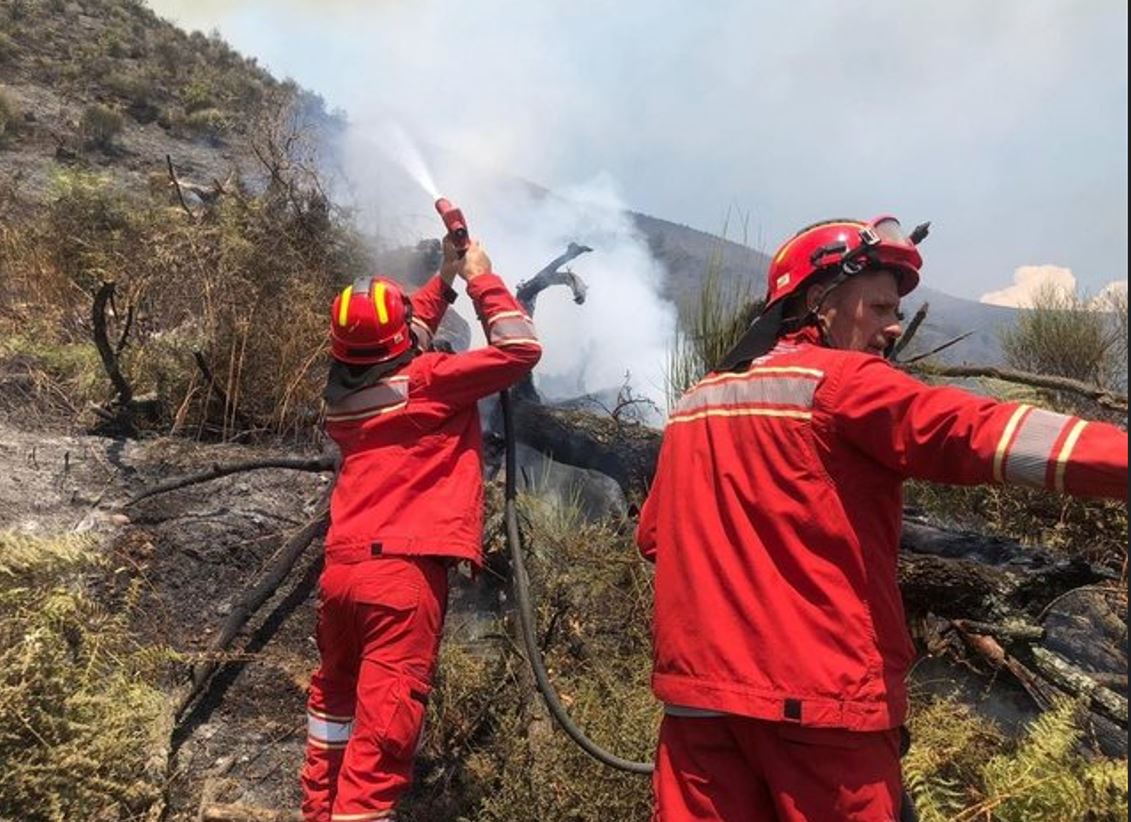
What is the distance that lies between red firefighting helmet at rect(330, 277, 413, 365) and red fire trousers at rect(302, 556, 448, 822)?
0.79 meters

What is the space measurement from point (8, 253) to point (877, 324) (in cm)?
694

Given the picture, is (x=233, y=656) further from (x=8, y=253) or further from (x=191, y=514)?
(x=8, y=253)

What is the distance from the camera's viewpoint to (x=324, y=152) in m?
8.92

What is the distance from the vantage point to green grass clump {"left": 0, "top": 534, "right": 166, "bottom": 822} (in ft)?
8.20

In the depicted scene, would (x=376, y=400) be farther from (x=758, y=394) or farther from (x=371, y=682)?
(x=758, y=394)

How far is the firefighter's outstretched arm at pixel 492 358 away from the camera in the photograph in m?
3.05

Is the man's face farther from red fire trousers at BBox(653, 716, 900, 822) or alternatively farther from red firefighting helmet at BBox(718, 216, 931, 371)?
red fire trousers at BBox(653, 716, 900, 822)

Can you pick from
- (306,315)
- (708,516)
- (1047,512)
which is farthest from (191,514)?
(1047,512)

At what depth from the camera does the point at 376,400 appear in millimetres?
3148

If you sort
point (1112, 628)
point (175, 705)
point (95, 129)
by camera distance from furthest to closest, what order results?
point (95, 129), point (1112, 628), point (175, 705)

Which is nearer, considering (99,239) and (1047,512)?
(1047,512)

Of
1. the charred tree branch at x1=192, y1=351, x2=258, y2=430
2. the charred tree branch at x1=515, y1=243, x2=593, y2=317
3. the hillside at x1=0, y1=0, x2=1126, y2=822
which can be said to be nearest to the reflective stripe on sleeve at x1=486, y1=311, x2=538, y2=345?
the hillside at x1=0, y1=0, x2=1126, y2=822

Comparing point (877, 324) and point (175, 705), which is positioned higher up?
point (877, 324)

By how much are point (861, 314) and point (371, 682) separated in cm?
188
